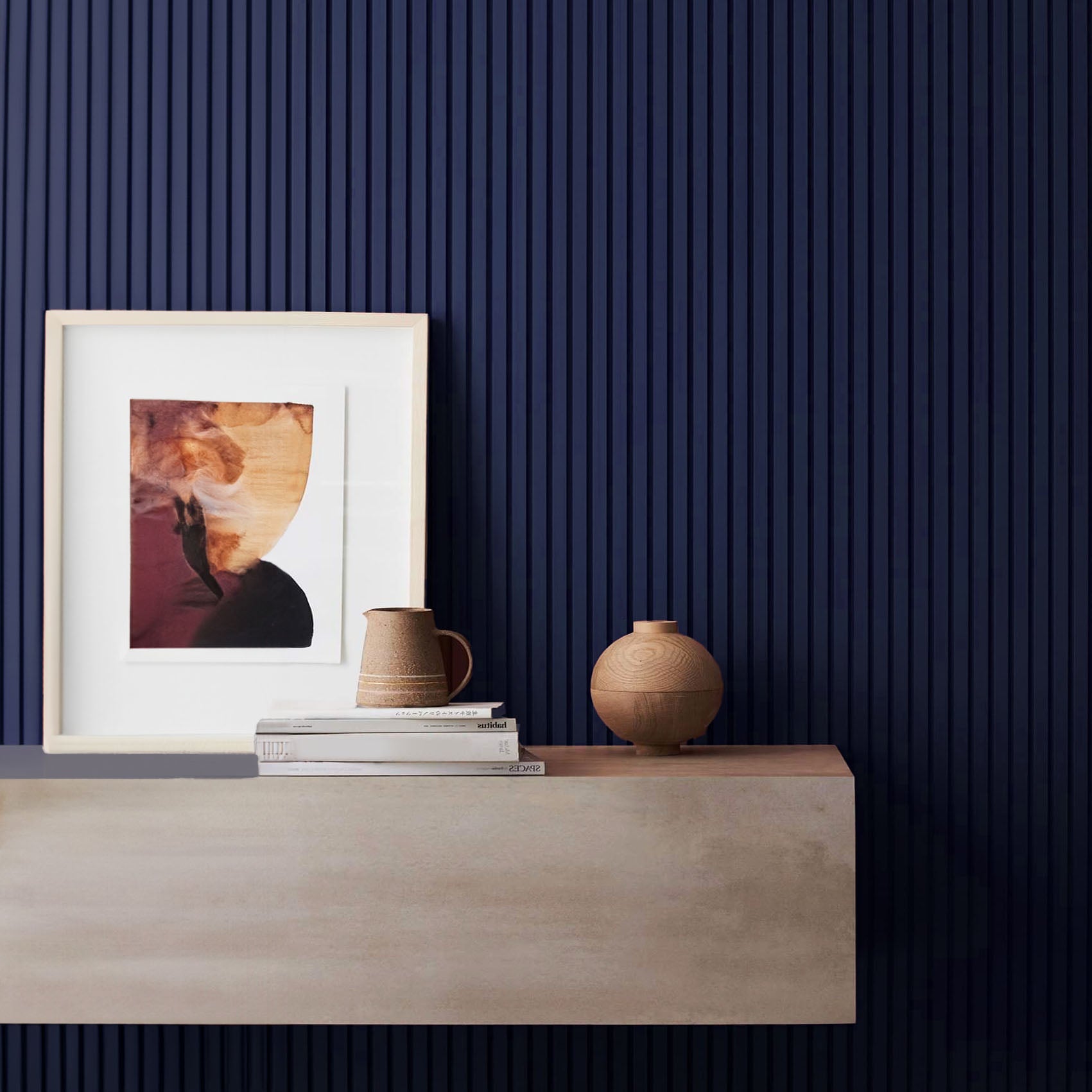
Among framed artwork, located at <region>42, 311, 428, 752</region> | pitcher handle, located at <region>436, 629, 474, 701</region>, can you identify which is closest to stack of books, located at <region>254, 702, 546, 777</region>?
pitcher handle, located at <region>436, 629, 474, 701</region>

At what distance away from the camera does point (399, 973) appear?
4.77 ft

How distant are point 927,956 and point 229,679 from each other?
3.93 ft

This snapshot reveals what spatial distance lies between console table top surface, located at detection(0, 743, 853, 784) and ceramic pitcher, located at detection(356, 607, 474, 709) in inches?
5.2

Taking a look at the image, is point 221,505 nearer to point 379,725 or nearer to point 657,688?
point 379,725

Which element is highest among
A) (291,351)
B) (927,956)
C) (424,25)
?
(424,25)

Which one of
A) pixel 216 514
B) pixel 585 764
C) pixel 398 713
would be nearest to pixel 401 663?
pixel 398 713

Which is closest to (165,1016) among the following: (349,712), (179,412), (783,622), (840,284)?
(349,712)

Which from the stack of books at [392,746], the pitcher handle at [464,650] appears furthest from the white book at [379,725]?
the pitcher handle at [464,650]

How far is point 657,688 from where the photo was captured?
1540mm

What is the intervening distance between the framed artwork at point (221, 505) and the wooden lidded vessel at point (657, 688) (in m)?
0.38

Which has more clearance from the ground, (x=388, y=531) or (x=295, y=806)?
(x=388, y=531)

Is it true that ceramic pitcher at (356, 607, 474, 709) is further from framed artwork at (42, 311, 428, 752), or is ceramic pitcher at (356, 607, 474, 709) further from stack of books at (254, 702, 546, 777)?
framed artwork at (42, 311, 428, 752)

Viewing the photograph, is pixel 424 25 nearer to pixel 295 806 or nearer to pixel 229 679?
pixel 229 679

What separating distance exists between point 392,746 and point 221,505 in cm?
Result: 54
